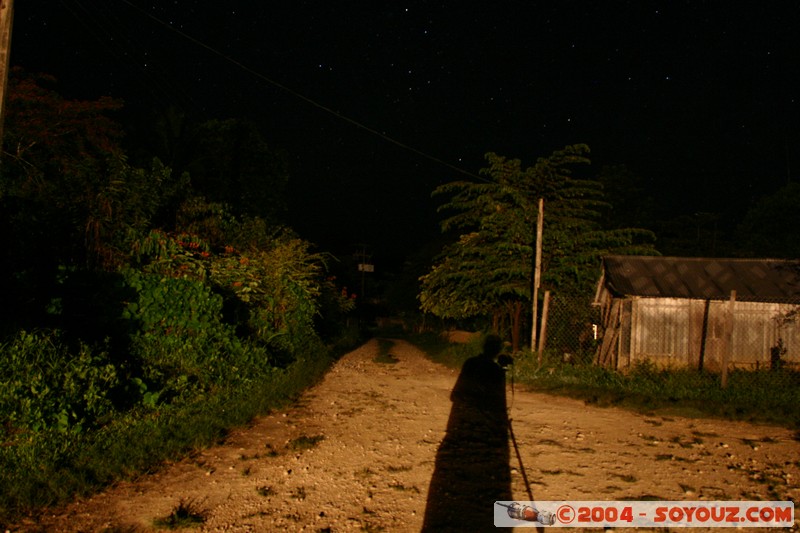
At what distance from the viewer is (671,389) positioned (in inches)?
358

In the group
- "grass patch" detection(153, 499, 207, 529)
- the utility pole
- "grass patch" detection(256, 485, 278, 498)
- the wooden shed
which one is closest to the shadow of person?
"grass patch" detection(256, 485, 278, 498)

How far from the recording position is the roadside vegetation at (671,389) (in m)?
7.79

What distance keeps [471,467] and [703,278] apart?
9134 millimetres

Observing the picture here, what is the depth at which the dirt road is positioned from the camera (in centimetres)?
403

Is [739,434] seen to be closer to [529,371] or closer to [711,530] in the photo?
[711,530]

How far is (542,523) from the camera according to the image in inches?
160

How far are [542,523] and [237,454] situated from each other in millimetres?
3183

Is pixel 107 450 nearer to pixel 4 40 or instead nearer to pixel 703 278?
pixel 4 40

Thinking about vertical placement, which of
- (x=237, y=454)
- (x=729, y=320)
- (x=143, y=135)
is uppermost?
(x=143, y=135)

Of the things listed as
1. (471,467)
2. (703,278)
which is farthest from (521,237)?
(471,467)

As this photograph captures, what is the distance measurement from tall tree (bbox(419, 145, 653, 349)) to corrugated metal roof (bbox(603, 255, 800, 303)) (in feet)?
2.70

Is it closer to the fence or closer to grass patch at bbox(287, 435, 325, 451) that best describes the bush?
grass patch at bbox(287, 435, 325, 451)

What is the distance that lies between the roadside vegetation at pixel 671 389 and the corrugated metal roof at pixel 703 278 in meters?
1.65

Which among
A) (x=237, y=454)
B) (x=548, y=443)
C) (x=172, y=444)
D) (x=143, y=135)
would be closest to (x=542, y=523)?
(x=548, y=443)
